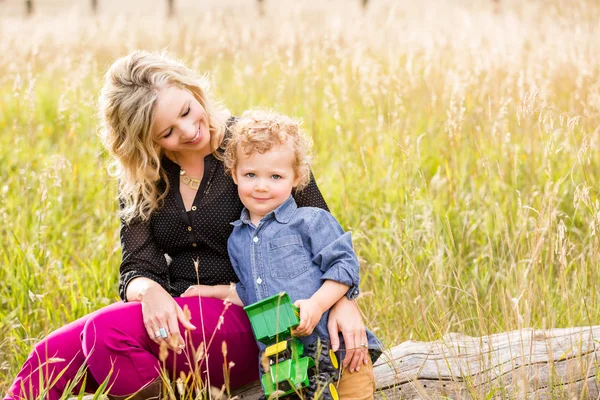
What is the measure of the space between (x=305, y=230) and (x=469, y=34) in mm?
4215

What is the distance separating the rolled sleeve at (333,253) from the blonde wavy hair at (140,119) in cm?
54

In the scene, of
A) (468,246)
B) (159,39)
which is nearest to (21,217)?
(468,246)

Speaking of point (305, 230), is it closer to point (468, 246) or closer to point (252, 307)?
point (252, 307)

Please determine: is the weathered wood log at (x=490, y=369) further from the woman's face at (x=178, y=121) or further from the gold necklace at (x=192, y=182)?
the woman's face at (x=178, y=121)

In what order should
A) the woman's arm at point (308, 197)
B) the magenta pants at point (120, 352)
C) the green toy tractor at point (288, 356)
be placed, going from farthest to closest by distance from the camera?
the woman's arm at point (308, 197) < the magenta pants at point (120, 352) < the green toy tractor at point (288, 356)


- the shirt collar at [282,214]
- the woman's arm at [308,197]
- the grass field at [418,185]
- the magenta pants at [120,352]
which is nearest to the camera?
the magenta pants at [120,352]

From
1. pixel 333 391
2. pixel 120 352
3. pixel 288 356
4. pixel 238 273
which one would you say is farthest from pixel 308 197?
pixel 120 352

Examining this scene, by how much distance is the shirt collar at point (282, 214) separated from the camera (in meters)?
2.37

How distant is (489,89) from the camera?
15.3 feet

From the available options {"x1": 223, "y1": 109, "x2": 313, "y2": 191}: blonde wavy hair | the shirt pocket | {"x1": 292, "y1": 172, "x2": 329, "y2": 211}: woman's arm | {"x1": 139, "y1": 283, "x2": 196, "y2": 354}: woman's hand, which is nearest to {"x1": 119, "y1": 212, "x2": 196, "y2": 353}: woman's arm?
{"x1": 139, "y1": 283, "x2": 196, "y2": 354}: woman's hand

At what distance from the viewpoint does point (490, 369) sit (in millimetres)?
2184

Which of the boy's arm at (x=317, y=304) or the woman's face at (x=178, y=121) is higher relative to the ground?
the woman's face at (x=178, y=121)

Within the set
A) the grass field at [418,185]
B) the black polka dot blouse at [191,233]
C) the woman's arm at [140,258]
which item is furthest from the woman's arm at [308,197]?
the woman's arm at [140,258]

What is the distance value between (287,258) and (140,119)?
0.70m
